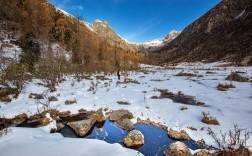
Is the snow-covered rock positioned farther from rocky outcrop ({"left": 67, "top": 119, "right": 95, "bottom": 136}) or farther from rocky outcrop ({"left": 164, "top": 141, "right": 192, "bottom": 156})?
rocky outcrop ({"left": 67, "top": 119, "right": 95, "bottom": 136})

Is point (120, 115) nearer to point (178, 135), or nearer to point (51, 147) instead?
point (178, 135)

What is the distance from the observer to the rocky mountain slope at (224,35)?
295 feet

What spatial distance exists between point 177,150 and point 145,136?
7.32ft

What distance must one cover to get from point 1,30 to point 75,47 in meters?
14.0

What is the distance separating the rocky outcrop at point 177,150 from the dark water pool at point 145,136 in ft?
1.07

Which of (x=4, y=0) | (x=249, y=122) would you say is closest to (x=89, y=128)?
(x=249, y=122)

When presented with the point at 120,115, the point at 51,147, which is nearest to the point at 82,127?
the point at 120,115

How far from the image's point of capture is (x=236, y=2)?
489ft

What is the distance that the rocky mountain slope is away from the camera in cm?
8988

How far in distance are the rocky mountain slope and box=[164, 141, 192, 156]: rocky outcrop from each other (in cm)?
6990

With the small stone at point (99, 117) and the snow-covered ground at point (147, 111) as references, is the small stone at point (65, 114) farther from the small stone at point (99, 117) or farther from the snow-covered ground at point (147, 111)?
the small stone at point (99, 117)

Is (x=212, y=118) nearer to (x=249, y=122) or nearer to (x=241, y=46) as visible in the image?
(x=249, y=122)

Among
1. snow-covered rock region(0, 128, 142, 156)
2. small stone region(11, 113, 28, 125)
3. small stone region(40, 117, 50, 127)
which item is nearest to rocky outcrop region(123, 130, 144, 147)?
snow-covered rock region(0, 128, 142, 156)

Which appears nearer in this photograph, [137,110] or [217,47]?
[137,110]
